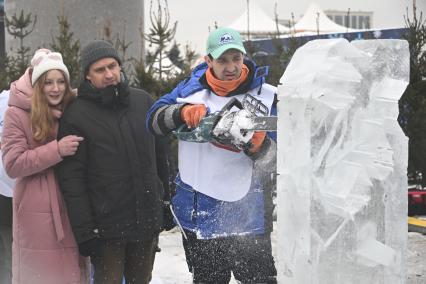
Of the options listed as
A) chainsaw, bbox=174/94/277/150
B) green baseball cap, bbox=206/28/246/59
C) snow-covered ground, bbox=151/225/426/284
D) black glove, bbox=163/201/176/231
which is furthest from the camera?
snow-covered ground, bbox=151/225/426/284

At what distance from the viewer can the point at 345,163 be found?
1.38 meters

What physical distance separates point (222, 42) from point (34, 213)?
1144mm

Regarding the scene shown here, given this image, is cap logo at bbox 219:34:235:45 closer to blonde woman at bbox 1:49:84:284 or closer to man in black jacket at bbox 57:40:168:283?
man in black jacket at bbox 57:40:168:283

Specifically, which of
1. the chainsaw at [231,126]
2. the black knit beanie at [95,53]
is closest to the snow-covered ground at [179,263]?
the black knit beanie at [95,53]

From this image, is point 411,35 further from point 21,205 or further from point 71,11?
point 21,205

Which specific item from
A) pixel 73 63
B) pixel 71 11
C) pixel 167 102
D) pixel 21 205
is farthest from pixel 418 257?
pixel 71 11

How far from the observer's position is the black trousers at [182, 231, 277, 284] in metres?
2.66

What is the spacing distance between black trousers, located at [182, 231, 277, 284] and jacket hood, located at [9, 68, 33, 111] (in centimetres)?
95

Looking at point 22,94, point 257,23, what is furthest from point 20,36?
point 257,23

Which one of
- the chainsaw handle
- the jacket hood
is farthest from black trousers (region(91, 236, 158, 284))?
the chainsaw handle

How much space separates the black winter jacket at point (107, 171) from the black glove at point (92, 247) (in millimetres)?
35

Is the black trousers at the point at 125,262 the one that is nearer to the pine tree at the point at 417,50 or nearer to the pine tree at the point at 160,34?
the pine tree at the point at 160,34

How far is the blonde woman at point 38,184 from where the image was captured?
8.93 ft

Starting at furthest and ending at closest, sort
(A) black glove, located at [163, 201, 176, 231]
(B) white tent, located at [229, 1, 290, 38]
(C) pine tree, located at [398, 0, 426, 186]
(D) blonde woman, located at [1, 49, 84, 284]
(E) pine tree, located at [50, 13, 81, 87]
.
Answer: (B) white tent, located at [229, 1, 290, 38] → (C) pine tree, located at [398, 0, 426, 186] → (E) pine tree, located at [50, 13, 81, 87] → (A) black glove, located at [163, 201, 176, 231] → (D) blonde woman, located at [1, 49, 84, 284]
